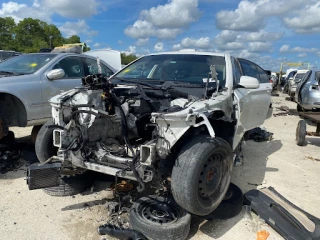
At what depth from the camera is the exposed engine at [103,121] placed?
334 centimetres

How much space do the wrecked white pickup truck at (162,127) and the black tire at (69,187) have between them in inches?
14.7

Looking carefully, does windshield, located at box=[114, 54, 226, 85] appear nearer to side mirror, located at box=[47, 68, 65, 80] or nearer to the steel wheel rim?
side mirror, located at box=[47, 68, 65, 80]

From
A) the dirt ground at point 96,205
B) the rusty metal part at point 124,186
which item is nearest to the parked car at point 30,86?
the dirt ground at point 96,205

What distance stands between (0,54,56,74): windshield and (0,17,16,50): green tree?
50943 millimetres

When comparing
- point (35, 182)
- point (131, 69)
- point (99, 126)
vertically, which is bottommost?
point (35, 182)

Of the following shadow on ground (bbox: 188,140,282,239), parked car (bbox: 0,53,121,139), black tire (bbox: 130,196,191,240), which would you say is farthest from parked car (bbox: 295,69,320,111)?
black tire (bbox: 130,196,191,240)

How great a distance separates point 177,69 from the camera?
14.4 feet

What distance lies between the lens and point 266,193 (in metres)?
3.79

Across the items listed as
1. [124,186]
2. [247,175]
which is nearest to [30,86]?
[124,186]

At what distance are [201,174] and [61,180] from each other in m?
1.94

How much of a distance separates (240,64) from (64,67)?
3281 mm

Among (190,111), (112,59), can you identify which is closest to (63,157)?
(190,111)

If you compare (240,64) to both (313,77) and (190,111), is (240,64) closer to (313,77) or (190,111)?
(190,111)

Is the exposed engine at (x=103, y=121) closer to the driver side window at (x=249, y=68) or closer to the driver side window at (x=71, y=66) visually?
the driver side window at (x=249, y=68)
